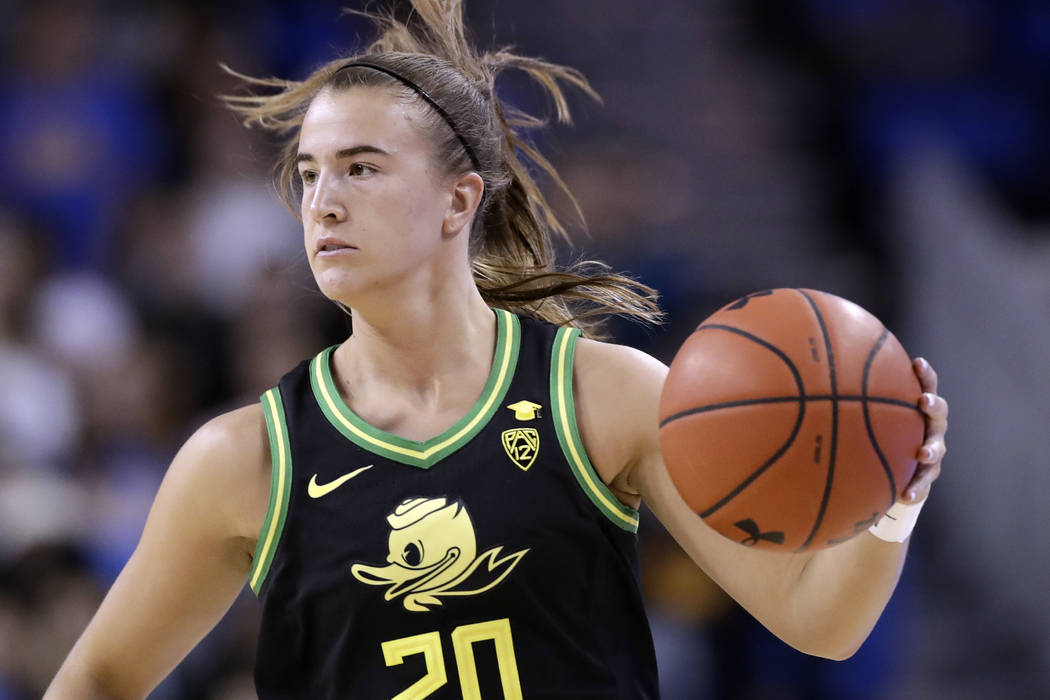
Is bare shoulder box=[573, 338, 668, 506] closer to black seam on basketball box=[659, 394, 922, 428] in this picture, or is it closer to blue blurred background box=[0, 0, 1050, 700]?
black seam on basketball box=[659, 394, 922, 428]

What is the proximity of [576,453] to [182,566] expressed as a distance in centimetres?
93

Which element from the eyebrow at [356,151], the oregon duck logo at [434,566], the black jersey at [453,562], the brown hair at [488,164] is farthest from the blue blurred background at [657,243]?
the eyebrow at [356,151]

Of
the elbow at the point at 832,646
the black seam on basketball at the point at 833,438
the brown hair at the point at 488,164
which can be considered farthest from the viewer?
the brown hair at the point at 488,164

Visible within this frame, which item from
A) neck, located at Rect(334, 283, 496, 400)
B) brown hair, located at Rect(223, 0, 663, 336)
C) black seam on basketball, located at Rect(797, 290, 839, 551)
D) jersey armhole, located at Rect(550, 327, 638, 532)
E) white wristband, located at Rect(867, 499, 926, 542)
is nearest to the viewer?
black seam on basketball, located at Rect(797, 290, 839, 551)

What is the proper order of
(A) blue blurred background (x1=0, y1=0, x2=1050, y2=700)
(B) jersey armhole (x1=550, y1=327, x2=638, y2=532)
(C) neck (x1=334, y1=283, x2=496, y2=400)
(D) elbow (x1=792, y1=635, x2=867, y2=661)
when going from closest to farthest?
(D) elbow (x1=792, y1=635, x2=867, y2=661) → (B) jersey armhole (x1=550, y1=327, x2=638, y2=532) → (C) neck (x1=334, y1=283, x2=496, y2=400) → (A) blue blurred background (x1=0, y1=0, x2=1050, y2=700)

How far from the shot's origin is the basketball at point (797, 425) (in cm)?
248

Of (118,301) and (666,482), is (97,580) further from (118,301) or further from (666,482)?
(666,482)

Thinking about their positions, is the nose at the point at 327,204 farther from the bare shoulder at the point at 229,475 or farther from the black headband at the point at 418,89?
the bare shoulder at the point at 229,475

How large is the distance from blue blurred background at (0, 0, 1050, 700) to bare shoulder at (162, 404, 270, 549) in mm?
2526

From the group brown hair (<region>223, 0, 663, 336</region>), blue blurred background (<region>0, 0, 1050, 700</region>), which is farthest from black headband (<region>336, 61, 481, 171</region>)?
blue blurred background (<region>0, 0, 1050, 700</region>)

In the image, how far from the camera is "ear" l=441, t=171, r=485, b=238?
317 centimetres

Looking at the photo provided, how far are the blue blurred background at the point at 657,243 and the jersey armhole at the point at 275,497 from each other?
253 centimetres

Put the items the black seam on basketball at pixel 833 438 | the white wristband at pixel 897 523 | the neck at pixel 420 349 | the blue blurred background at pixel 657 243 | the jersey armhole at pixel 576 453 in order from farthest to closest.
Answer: the blue blurred background at pixel 657 243 → the neck at pixel 420 349 → the jersey armhole at pixel 576 453 → the white wristband at pixel 897 523 → the black seam on basketball at pixel 833 438

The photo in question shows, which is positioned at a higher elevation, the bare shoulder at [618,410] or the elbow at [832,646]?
the bare shoulder at [618,410]
